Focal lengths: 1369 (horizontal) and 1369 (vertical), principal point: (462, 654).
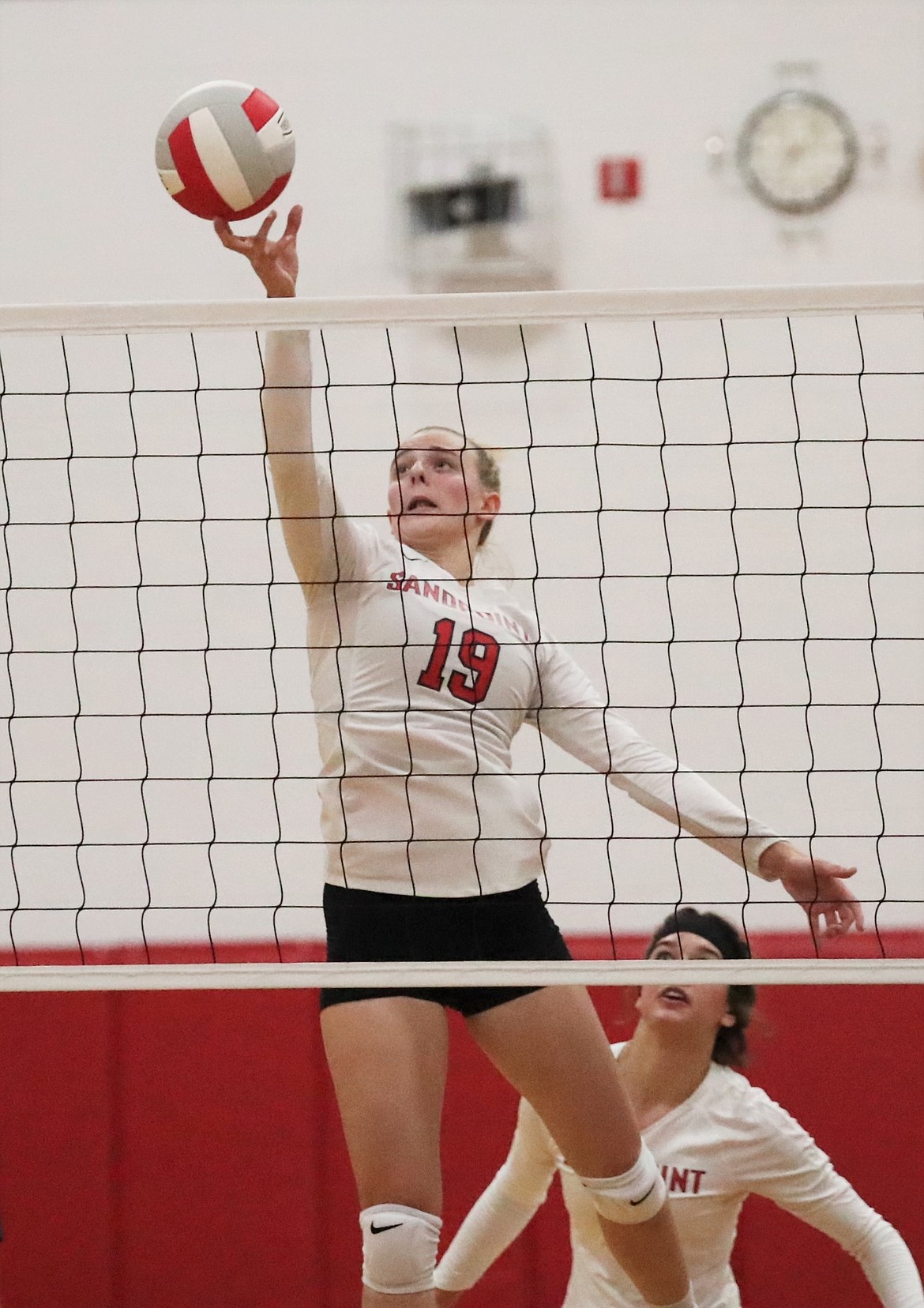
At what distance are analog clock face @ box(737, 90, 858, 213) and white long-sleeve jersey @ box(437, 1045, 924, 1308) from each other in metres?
2.94

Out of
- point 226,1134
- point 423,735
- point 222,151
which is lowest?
point 226,1134

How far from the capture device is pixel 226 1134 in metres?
3.97

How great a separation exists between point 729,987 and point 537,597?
5.59ft

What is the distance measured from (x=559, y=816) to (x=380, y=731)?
2.10 meters

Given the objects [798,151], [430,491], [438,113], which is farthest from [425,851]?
[798,151]

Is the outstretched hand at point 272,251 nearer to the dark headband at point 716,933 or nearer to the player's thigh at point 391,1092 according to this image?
the player's thigh at point 391,1092

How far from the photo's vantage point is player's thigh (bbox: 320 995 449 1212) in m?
2.23

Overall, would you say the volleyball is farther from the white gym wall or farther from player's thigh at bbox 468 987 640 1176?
the white gym wall

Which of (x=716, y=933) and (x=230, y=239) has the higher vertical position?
(x=230, y=239)

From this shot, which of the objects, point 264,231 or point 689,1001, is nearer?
point 264,231

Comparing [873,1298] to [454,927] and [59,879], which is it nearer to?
[454,927]

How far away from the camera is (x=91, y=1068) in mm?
3965

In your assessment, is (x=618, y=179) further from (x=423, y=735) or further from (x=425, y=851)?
(x=425, y=851)

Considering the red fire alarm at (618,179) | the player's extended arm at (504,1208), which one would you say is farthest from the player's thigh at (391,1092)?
the red fire alarm at (618,179)
